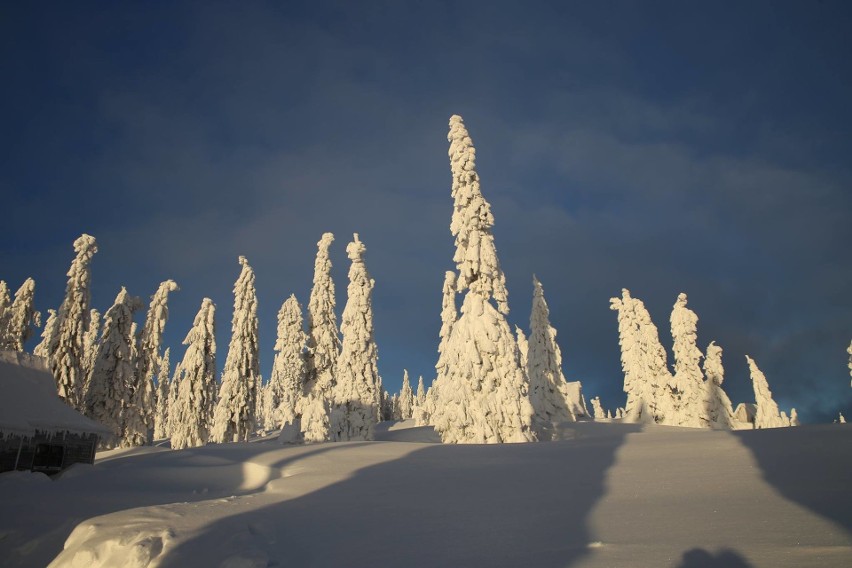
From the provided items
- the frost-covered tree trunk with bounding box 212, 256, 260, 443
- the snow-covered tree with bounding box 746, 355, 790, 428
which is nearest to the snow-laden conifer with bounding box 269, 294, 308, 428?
the frost-covered tree trunk with bounding box 212, 256, 260, 443

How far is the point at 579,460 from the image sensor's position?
11.0 m

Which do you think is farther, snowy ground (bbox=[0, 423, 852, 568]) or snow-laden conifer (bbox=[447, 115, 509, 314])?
snow-laden conifer (bbox=[447, 115, 509, 314])

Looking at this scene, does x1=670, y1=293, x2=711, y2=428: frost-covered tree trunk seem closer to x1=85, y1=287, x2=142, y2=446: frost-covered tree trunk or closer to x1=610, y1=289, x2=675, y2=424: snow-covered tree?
x1=610, y1=289, x2=675, y2=424: snow-covered tree

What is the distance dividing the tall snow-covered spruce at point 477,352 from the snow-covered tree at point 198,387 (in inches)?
923

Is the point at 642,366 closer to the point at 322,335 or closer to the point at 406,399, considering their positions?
the point at 322,335

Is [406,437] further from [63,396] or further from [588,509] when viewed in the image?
[588,509]

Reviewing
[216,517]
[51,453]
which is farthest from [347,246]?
[216,517]

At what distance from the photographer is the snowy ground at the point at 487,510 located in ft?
18.0

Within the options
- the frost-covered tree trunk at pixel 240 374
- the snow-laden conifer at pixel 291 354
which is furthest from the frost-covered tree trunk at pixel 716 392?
the frost-covered tree trunk at pixel 240 374

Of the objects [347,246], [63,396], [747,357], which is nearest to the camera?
[63,396]

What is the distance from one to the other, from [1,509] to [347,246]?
1069 inches

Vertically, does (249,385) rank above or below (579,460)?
above

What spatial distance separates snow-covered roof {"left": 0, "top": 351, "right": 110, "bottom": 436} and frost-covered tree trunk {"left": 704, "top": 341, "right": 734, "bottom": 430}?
42341 mm

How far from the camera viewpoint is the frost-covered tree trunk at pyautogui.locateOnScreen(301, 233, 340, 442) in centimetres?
3750
